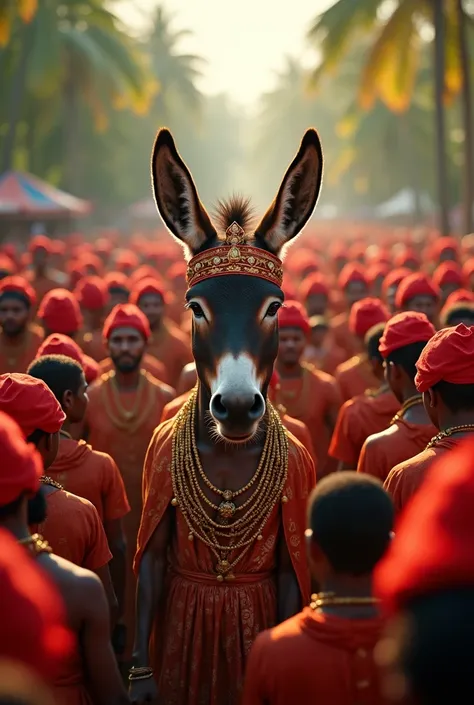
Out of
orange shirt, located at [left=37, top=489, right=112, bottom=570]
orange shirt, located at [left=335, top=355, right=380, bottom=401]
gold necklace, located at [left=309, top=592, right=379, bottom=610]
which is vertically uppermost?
orange shirt, located at [left=335, top=355, right=380, bottom=401]

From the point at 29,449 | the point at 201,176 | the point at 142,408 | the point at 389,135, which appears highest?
the point at 201,176

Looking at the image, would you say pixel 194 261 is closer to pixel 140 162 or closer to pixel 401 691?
pixel 401 691

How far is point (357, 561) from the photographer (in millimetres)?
3088

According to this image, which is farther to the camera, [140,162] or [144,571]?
[140,162]

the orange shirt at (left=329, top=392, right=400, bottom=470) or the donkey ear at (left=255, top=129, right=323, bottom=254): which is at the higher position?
the donkey ear at (left=255, top=129, right=323, bottom=254)

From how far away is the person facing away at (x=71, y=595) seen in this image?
3061mm

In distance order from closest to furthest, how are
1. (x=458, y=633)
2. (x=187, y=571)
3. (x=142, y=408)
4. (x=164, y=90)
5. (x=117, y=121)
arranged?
(x=458, y=633) → (x=187, y=571) → (x=142, y=408) → (x=117, y=121) → (x=164, y=90)

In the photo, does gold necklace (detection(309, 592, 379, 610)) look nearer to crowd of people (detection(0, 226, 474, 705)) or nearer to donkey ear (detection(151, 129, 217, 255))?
crowd of people (detection(0, 226, 474, 705))

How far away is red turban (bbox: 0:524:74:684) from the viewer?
2232mm

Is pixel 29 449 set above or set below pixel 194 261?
below

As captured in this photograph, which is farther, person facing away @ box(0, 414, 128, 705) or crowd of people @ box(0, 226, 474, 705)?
person facing away @ box(0, 414, 128, 705)

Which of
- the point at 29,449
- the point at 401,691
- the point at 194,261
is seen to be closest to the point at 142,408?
the point at 194,261

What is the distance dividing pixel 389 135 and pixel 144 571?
62.8m

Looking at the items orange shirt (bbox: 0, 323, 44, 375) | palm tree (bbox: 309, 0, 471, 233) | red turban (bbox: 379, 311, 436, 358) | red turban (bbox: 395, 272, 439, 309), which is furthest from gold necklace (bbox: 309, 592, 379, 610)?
palm tree (bbox: 309, 0, 471, 233)
